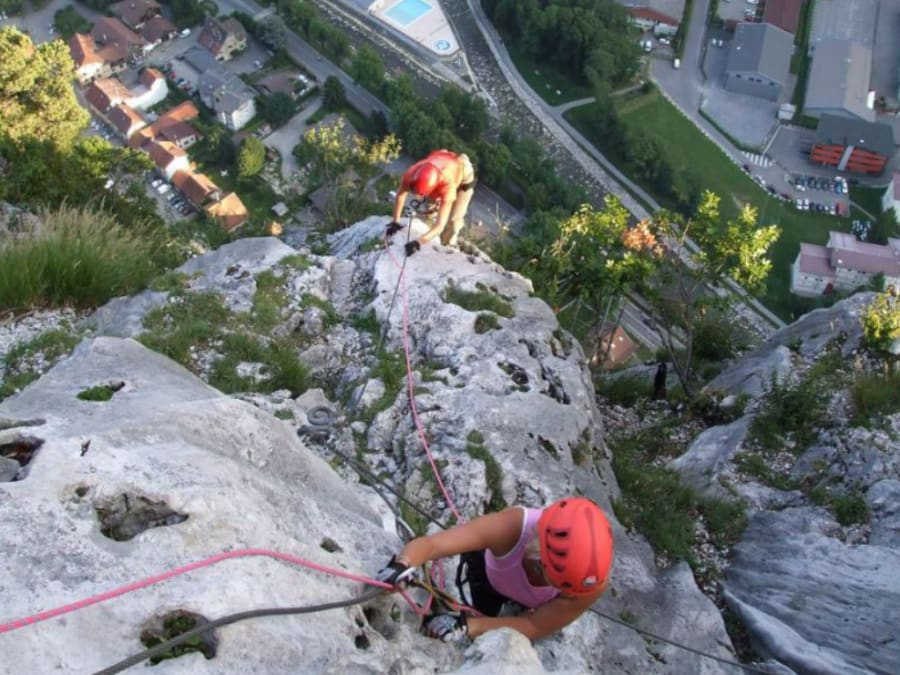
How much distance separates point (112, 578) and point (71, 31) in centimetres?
6425

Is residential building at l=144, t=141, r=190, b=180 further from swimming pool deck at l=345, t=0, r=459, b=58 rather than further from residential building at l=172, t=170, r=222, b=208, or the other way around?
swimming pool deck at l=345, t=0, r=459, b=58

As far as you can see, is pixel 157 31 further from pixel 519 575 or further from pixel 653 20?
pixel 519 575

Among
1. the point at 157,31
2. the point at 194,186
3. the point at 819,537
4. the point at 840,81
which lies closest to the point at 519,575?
the point at 819,537

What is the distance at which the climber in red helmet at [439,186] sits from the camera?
40.7ft

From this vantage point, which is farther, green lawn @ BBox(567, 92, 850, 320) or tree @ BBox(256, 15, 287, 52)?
tree @ BBox(256, 15, 287, 52)

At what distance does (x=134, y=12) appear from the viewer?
60156 millimetres

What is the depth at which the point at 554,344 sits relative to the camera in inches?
531

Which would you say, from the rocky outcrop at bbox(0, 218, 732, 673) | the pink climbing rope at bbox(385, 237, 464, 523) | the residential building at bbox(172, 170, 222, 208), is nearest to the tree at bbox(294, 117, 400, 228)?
the pink climbing rope at bbox(385, 237, 464, 523)

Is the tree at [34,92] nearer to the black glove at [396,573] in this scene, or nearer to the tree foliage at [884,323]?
the black glove at [396,573]

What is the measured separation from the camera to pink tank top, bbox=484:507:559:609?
677 centimetres

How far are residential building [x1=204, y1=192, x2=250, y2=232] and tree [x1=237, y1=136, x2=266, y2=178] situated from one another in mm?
1939

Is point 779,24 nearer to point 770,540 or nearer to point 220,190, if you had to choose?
point 220,190

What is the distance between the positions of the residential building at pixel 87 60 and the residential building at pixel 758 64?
43.8m

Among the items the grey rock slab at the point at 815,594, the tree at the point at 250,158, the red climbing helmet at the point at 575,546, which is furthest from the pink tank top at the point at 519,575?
the tree at the point at 250,158
